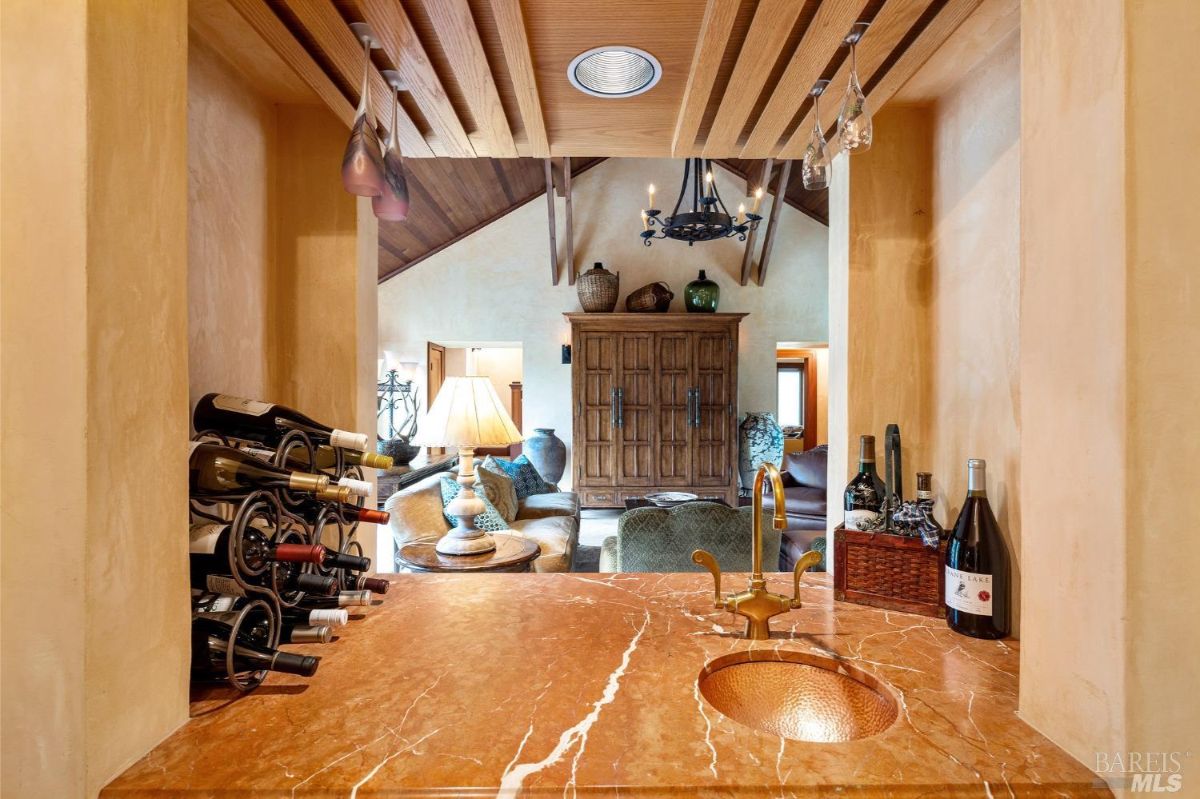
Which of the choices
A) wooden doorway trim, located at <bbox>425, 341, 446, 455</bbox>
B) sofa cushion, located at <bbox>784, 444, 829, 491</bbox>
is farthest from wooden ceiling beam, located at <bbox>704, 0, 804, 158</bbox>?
wooden doorway trim, located at <bbox>425, 341, 446, 455</bbox>

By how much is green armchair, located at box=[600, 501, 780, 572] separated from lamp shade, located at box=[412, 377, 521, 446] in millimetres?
730

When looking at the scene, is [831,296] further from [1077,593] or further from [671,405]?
[671,405]

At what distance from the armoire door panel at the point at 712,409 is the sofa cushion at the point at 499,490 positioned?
245cm

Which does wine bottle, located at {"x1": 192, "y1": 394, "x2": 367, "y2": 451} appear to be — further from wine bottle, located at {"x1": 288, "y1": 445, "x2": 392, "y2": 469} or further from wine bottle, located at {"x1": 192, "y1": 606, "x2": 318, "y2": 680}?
wine bottle, located at {"x1": 192, "y1": 606, "x2": 318, "y2": 680}

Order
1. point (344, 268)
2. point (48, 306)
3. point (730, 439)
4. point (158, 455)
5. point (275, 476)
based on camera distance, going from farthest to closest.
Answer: point (730, 439)
point (344, 268)
point (275, 476)
point (158, 455)
point (48, 306)

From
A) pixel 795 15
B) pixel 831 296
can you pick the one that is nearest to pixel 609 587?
pixel 831 296

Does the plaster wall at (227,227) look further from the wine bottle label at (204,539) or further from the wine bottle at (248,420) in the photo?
the wine bottle label at (204,539)

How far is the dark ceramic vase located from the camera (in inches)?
239

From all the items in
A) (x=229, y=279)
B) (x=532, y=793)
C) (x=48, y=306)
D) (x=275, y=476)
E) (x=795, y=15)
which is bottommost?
(x=532, y=793)

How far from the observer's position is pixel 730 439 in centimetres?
598

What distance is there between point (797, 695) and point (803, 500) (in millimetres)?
4020

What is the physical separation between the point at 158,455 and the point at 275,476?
24cm

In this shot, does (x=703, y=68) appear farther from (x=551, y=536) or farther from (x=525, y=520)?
(x=525, y=520)

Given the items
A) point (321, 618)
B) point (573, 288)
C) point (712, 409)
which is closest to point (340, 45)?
point (321, 618)
